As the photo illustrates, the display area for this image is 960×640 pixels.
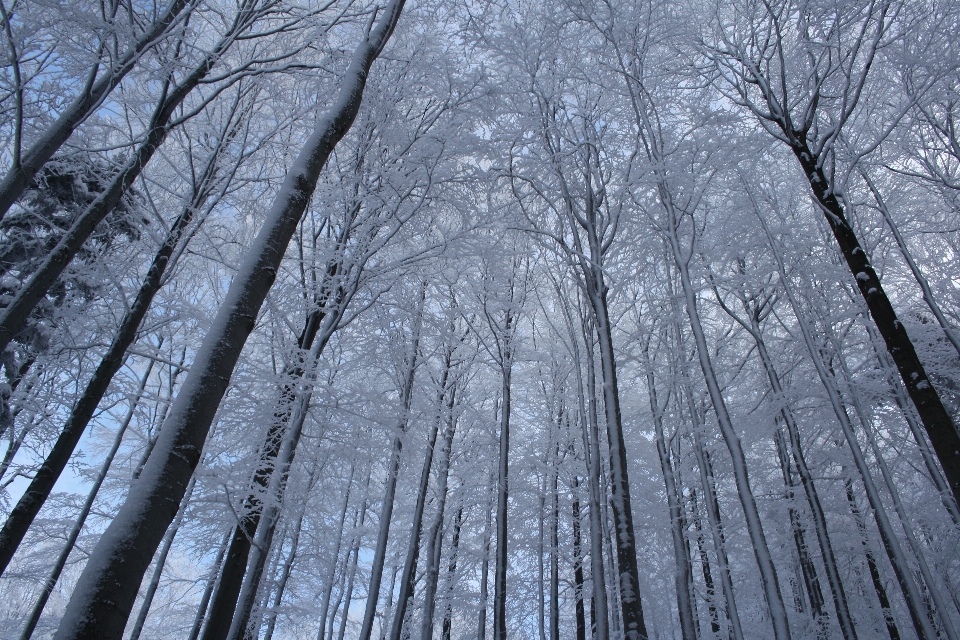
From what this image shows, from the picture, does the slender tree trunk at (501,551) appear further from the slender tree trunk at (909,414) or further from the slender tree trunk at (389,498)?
the slender tree trunk at (909,414)

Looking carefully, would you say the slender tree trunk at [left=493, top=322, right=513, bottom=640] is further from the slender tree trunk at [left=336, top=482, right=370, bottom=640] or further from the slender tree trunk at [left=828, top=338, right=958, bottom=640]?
the slender tree trunk at [left=336, top=482, right=370, bottom=640]

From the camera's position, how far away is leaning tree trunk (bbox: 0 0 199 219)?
124 inches

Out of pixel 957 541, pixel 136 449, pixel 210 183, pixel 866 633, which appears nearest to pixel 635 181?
pixel 210 183

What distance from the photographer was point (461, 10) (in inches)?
225

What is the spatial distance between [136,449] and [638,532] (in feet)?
39.3

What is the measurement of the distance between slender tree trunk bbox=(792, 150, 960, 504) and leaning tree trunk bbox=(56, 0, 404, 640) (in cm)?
493

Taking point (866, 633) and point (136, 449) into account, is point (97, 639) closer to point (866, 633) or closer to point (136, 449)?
point (136, 449)

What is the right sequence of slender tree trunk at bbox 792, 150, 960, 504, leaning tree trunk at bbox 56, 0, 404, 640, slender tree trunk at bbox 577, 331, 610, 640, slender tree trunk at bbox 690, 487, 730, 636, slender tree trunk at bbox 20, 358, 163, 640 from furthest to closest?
slender tree trunk at bbox 690, 487, 730, 636 → slender tree trunk at bbox 20, 358, 163, 640 → slender tree trunk at bbox 577, 331, 610, 640 → slender tree trunk at bbox 792, 150, 960, 504 → leaning tree trunk at bbox 56, 0, 404, 640

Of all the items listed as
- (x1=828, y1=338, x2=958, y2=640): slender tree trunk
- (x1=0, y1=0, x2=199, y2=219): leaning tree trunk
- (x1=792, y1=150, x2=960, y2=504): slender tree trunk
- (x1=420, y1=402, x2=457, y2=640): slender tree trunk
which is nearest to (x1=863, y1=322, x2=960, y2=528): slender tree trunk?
(x1=828, y1=338, x2=958, y2=640): slender tree trunk

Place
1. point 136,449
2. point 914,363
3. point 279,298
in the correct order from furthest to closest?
point 136,449
point 279,298
point 914,363

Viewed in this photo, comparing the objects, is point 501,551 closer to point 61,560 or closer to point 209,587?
point 61,560

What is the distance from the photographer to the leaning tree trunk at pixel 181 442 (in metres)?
1.55

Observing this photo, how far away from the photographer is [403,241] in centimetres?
610

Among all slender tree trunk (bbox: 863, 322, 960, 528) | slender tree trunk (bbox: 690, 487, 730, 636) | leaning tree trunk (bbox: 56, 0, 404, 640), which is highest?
slender tree trunk (bbox: 863, 322, 960, 528)
